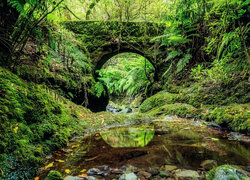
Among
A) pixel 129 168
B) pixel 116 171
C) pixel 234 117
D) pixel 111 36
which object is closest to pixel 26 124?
pixel 116 171

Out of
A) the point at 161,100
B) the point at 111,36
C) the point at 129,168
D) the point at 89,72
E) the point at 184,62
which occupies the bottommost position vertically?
the point at 161,100

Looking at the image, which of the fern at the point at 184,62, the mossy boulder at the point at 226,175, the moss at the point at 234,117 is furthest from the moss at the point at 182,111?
the mossy boulder at the point at 226,175

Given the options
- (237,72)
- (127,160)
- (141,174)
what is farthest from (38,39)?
(237,72)

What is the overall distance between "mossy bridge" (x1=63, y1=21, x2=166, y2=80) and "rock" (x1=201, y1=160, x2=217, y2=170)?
576cm

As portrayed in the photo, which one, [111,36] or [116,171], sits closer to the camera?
[116,171]

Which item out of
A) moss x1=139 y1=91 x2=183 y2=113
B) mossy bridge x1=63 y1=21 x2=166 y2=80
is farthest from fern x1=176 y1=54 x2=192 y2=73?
mossy bridge x1=63 y1=21 x2=166 y2=80

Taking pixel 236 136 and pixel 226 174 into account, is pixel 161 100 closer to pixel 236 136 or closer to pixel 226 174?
pixel 236 136

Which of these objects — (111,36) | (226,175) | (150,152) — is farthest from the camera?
(111,36)

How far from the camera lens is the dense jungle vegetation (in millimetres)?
1826

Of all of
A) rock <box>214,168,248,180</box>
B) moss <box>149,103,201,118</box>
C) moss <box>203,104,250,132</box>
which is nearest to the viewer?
rock <box>214,168,248,180</box>

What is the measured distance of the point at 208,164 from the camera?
1.57 metres

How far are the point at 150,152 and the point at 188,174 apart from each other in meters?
0.65

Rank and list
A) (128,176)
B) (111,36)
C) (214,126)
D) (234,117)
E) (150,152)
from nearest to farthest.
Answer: (128,176) → (150,152) → (234,117) → (214,126) → (111,36)

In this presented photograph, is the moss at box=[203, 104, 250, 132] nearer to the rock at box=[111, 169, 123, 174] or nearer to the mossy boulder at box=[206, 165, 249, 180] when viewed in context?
the mossy boulder at box=[206, 165, 249, 180]
